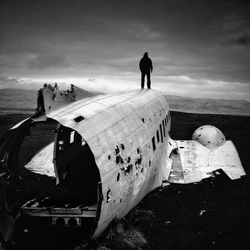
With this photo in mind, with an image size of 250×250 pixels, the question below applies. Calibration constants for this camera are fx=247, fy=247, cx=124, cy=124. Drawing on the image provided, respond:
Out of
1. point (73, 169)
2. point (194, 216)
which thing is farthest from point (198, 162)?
point (73, 169)

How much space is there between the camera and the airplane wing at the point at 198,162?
1396 centimetres

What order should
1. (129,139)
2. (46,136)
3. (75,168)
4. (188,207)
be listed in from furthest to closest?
(46,136), (75,168), (188,207), (129,139)

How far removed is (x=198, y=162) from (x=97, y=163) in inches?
398

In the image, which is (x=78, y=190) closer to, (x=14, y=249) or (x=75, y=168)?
(x=75, y=168)

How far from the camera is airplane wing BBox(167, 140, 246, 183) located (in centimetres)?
1396

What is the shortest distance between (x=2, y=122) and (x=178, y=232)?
41.3 meters

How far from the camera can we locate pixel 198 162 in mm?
15477

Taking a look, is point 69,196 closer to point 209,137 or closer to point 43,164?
point 43,164

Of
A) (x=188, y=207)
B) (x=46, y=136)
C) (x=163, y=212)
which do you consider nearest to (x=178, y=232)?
(x=163, y=212)

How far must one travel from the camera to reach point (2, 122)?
4325 centimetres

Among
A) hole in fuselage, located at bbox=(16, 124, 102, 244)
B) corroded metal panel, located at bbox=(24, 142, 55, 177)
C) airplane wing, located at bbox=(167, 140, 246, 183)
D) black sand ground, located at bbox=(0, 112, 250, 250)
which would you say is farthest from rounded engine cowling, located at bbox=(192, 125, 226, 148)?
corroded metal panel, located at bbox=(24, 142, 55, 177)

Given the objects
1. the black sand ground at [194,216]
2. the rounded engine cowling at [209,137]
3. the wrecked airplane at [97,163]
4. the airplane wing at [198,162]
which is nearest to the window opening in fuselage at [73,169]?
the wrecked airplane at [97,163]

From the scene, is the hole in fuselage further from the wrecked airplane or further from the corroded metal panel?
the corroded metal panel

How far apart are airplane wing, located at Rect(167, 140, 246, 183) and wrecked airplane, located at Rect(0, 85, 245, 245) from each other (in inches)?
2.3
